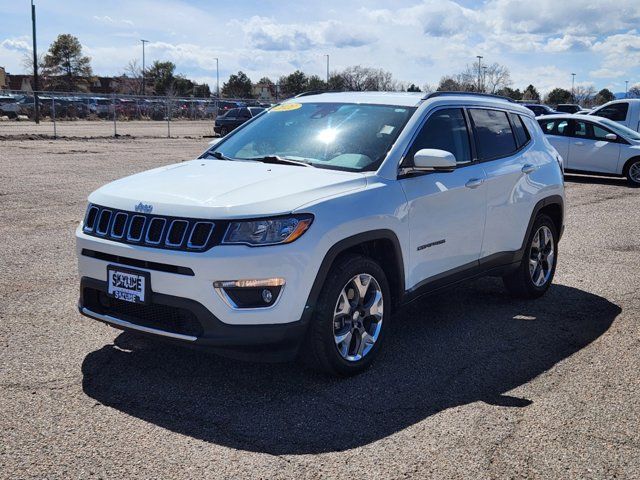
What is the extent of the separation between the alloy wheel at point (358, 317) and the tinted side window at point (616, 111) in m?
20.8

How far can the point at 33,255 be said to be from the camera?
26.7ft

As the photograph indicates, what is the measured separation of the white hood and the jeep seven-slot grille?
5cm

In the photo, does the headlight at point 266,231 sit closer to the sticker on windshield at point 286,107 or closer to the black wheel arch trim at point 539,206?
the sticker on windshield at point 286,107

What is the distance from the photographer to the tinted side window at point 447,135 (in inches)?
217

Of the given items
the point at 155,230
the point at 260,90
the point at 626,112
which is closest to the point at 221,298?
the point at 155,230

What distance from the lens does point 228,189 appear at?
4559 millimetres

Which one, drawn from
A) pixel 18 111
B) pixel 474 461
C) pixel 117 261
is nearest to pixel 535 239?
pixel 474 461

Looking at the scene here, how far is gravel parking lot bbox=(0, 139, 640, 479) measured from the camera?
369 cm

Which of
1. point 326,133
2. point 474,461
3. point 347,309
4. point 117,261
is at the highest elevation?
point 326,133

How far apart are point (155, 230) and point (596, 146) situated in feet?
51.1

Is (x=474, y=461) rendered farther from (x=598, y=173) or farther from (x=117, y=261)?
(x=598, y=173)

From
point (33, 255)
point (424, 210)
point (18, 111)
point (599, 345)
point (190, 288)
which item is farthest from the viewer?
point (18, 111)

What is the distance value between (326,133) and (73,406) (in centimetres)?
259

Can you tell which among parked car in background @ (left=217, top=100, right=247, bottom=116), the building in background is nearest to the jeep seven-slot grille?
parked car in background @ (left=217, top=100, right=247, bottom=116)
